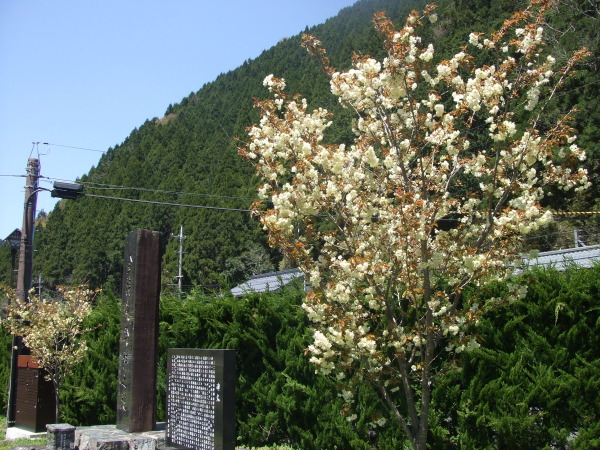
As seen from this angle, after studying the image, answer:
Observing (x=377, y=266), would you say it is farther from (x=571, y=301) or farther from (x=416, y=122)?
(x=571, y=301)

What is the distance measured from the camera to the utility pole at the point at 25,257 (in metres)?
11.3

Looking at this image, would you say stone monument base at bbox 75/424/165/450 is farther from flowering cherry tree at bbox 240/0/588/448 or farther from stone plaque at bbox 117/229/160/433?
flowering cherry tree at bbox 240/0/588/448

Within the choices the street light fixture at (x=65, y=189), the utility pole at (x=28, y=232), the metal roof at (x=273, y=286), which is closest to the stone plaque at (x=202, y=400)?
the metal roof at (x=273, y=286)

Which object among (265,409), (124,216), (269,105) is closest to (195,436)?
(265,409)

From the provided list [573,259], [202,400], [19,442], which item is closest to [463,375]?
[573,259]

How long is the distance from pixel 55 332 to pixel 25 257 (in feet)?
8.61

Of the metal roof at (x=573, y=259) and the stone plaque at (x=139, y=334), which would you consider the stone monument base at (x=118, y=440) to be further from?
the metal roof at (x=573, y=259)

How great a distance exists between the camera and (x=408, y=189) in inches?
202

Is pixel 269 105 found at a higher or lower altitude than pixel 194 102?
lower

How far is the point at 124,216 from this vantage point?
51.6 meters

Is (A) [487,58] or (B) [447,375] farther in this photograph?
(A) [487,58]

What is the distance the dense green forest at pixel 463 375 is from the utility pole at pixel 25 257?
4.24 m

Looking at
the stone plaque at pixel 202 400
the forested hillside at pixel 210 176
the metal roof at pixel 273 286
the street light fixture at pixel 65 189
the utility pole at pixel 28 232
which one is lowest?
the stone plaque at pixel 202 400

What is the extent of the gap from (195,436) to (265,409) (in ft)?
5.50
